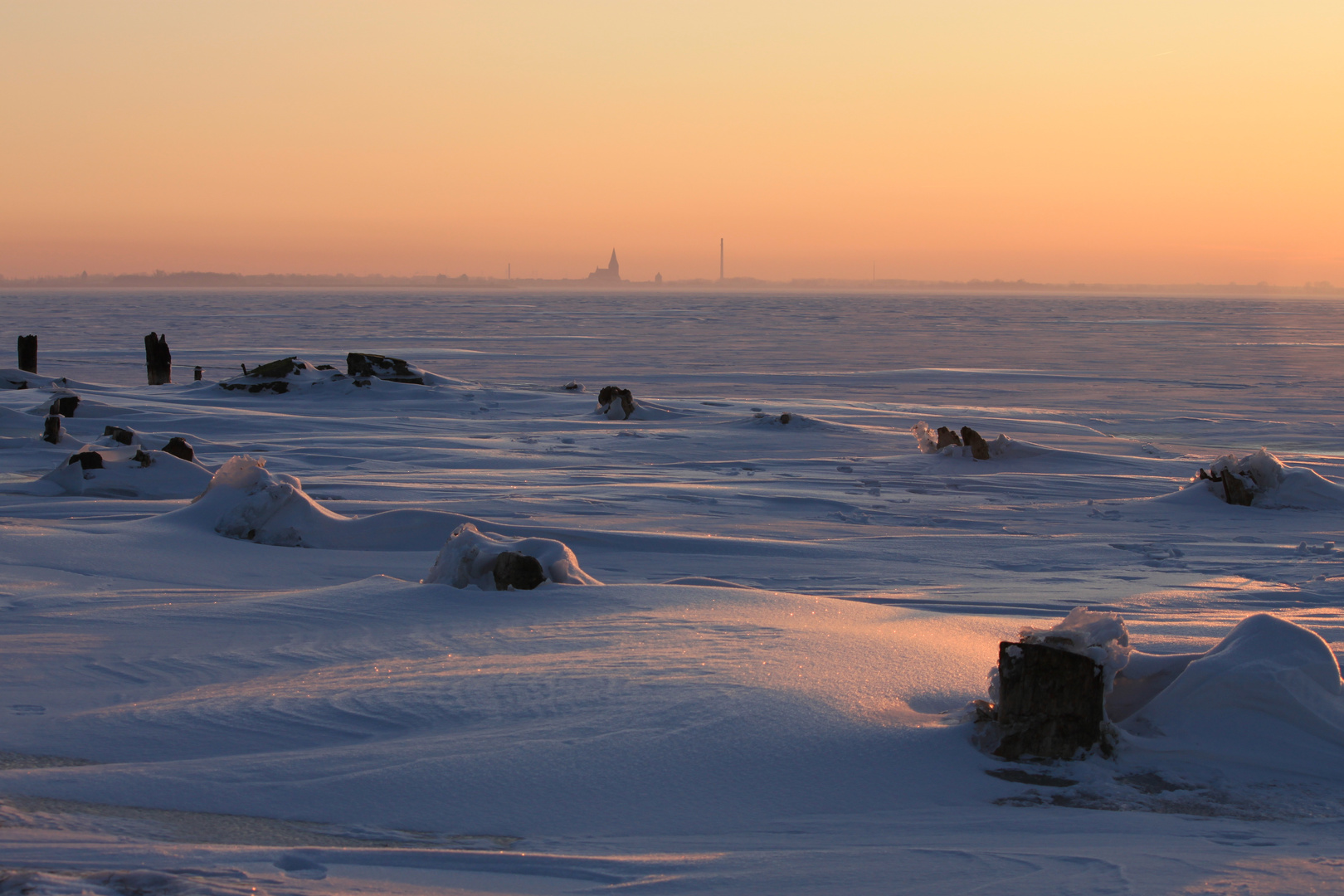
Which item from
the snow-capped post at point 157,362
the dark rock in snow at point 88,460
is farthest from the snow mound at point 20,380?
the dark rock in snow at point 88,460

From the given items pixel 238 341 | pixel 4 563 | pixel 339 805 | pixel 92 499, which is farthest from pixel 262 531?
→ pixel 238 341

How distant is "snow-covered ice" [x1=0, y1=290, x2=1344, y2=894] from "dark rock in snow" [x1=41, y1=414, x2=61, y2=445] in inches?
5.4

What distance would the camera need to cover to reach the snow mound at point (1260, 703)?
2869 millimetres

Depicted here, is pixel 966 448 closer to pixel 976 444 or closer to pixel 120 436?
pixel 976 444

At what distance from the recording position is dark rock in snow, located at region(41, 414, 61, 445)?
9.83 meters

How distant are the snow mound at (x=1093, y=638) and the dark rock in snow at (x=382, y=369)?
13937 mm

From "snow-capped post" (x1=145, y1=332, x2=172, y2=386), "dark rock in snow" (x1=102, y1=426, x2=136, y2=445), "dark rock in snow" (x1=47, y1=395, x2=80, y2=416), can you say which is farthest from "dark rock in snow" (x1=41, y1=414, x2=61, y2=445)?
"snow-capped post" (x1=145, y1=332, x2=172, y2=386)

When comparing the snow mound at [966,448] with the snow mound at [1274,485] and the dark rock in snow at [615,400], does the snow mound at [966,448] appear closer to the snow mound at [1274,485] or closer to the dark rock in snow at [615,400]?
the snow mound at [1274,485]

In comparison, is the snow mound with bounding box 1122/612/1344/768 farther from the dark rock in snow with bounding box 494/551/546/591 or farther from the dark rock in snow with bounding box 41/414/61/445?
the dark rock in snow with bounding box 41/414/61/445

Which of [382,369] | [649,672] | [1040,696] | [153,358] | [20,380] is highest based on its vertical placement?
[153,358]

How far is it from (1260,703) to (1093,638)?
1.74ft

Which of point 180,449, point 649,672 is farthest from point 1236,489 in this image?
A: point 180,449

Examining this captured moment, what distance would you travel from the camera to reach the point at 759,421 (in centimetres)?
1273

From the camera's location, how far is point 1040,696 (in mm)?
2811
